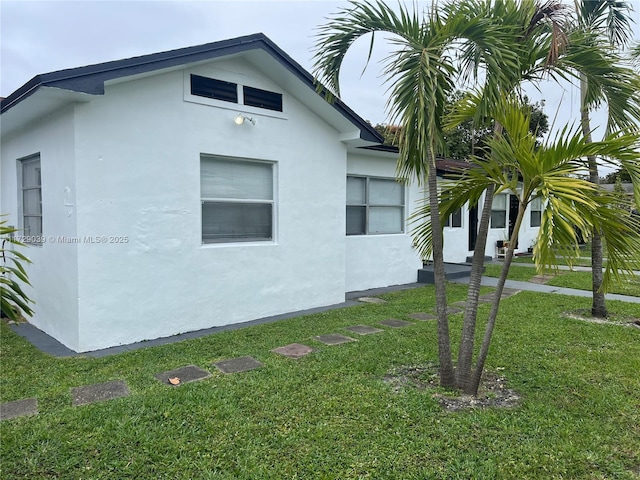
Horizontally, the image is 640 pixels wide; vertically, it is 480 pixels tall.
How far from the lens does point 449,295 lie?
946 cm

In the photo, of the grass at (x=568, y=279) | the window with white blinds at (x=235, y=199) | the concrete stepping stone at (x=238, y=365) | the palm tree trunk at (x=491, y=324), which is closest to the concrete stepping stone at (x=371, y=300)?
the window with white blinds at (x=235, y=199)

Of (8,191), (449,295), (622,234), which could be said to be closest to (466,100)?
(622,234)

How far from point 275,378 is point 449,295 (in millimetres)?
5926

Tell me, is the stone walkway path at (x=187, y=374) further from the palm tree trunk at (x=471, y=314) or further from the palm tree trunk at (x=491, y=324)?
the palm tree trunk at (x=491, y=324)

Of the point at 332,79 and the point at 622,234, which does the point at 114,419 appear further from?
the point at 622,234

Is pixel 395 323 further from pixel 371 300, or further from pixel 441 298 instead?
pixel 441 298

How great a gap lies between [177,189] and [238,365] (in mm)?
2741

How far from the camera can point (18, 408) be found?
384 centimetres

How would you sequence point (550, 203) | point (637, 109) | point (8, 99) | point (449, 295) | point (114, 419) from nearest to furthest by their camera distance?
point (550, 203), point (114, 419), point (637, 109), point (8, 99), point (449, 295)

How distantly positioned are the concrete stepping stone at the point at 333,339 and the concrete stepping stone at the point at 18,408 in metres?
3.31

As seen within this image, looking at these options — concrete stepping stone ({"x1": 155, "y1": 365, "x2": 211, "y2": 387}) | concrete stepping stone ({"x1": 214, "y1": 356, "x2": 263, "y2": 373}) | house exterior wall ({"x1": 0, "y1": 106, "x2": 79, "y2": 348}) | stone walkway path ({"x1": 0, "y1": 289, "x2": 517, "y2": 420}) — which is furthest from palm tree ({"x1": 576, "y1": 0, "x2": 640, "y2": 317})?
house exterior wall ({"x1": 0, "y1": 106, "x2": 79, "y2": 348})

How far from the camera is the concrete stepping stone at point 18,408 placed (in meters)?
3.71

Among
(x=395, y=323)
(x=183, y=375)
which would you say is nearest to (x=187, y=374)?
(x=183, y=375)

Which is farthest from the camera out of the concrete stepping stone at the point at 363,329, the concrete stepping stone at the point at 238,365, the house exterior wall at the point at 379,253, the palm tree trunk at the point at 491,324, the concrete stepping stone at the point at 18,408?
the house exterior wall at the point at 379,253
